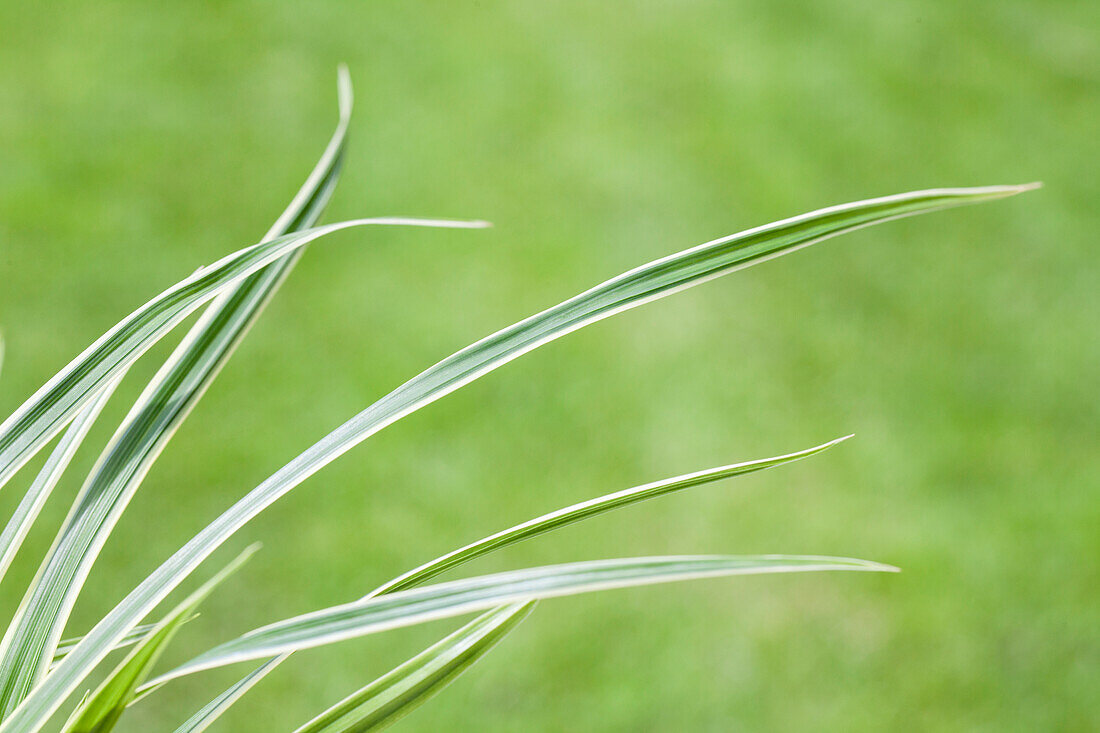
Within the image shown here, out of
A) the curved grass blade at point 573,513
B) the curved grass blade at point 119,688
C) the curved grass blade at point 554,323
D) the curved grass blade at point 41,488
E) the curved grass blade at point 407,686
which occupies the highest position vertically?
the curved grass blade at point 41,488

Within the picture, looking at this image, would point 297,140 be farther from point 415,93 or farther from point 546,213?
point 546,213

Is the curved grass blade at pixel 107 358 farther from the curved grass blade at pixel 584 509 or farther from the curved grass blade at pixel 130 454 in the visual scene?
the curved grass blade at pixel 584 509

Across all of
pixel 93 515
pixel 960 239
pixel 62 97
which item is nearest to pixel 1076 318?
pixel 960 239

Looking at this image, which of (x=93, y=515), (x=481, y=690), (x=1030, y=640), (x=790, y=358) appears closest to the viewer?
(x=93, y=515)

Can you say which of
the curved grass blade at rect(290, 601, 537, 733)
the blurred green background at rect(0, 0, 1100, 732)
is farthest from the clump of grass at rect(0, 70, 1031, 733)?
the blurred green background at rect(0, 0, 1100, 732)

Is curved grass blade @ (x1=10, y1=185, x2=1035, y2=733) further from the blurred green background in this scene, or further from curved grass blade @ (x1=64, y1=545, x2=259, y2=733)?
the blurred green background

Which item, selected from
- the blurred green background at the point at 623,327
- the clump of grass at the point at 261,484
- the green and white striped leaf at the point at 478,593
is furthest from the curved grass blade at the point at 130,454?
the blurred green background at the point at 623,327
